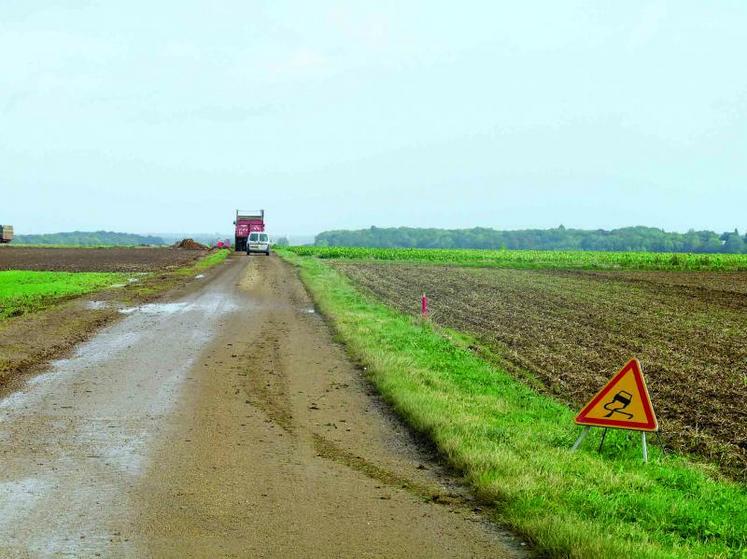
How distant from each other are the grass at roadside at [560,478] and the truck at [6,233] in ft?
342

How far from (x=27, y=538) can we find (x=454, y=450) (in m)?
4.33

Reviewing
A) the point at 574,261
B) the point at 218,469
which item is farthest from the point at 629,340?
the point at 574,261

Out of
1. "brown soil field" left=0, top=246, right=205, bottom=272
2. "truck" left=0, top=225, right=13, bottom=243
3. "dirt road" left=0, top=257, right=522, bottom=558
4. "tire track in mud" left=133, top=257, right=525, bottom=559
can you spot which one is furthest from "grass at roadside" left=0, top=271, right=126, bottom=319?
"truck" left=0, top=225, right=13, bottom=243

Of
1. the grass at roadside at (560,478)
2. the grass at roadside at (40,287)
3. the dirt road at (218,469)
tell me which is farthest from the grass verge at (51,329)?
the grass at roadside at (560,478)

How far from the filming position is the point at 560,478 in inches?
287

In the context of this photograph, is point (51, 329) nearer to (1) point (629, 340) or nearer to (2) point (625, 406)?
(2) point (625, 406)

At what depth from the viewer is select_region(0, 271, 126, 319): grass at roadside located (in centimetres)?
2302

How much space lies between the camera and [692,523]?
643 cm

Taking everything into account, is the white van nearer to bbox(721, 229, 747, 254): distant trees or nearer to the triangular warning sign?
the triangular warning sign

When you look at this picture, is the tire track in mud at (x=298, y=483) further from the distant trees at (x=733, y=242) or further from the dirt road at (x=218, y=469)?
the distant trees at (x=733, y=242)

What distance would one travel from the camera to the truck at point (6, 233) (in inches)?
4069

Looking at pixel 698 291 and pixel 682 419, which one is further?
pixel 698 291

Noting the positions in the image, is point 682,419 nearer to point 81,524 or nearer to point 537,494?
point 537,494

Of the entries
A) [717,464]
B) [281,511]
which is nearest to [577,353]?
[717,464]
